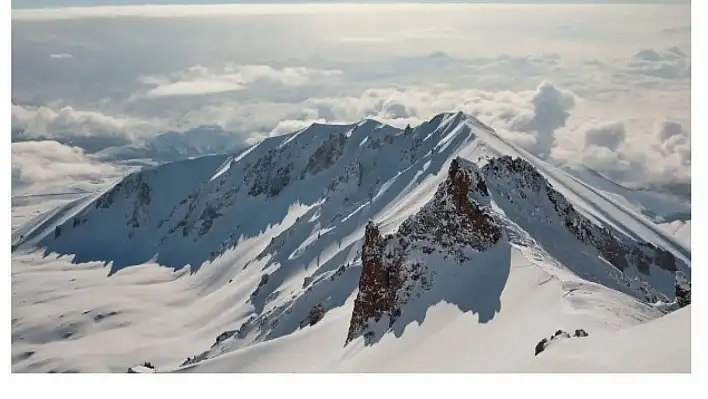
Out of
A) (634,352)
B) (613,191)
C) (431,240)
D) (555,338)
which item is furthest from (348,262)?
(634,352)

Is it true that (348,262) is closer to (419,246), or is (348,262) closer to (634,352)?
(419,246)

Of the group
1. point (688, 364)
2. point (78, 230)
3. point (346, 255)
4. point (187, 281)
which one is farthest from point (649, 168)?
point (78, 230)

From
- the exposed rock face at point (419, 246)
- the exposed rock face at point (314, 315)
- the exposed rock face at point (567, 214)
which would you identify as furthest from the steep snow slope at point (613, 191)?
the exposed rock face at point (314, 315)

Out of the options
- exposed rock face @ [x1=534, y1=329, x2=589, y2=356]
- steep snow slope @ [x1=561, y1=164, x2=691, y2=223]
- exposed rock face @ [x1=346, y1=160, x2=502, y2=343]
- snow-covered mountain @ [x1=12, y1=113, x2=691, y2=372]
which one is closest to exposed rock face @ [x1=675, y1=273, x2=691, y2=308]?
snow-covered mountain @ [x1=12, y1=113, x2=691, y2=372]

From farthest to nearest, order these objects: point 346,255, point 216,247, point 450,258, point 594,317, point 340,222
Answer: point 216,247
point 340,222
point 346,255
point 450,258
point 594,317

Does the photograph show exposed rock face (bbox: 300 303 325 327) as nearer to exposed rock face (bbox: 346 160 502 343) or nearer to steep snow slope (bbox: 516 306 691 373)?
exposed rock face (bbox: 346 160 502 343)

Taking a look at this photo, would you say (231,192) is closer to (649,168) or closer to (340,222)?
(340,222)
